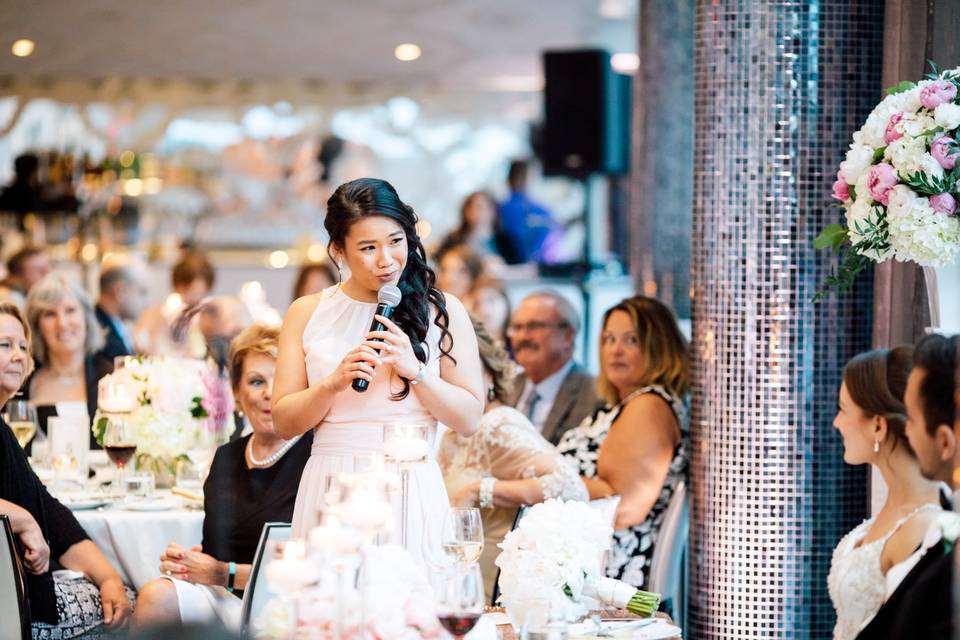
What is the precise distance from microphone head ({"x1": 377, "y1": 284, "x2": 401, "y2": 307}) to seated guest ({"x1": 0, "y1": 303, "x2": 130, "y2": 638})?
62.2 inches

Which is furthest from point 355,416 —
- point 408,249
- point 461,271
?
point 461,271

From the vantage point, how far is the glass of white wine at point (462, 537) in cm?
279

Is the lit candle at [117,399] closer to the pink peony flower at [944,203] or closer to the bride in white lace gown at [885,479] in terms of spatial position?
the bride in white lace gown at [885,479]

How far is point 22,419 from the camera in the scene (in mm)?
5094

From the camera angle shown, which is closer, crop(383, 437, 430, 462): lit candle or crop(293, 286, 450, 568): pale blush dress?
crop(383, 437, 430, 462): lit candle

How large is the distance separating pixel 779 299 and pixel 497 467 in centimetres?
108

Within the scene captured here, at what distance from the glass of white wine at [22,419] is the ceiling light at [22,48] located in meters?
7.72

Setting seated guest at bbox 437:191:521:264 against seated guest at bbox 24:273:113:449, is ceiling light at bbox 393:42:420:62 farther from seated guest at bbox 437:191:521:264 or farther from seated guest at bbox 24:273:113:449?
seated guest at bbox 24:273:113:449

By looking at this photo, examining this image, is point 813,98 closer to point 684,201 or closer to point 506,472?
point 506,472

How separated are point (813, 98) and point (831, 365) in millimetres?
851

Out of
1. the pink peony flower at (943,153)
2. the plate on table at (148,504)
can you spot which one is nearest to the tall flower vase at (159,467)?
the plate on table at (148,504)

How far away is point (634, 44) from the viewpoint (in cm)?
1235

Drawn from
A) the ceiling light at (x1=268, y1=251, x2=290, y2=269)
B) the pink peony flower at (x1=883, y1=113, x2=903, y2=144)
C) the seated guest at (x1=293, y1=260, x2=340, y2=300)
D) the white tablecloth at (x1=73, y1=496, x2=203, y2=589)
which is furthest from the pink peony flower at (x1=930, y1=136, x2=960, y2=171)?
the ceiling light at (x1=268, y1=251, x2=290, y2=269)

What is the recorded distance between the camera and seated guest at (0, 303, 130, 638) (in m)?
4.11
